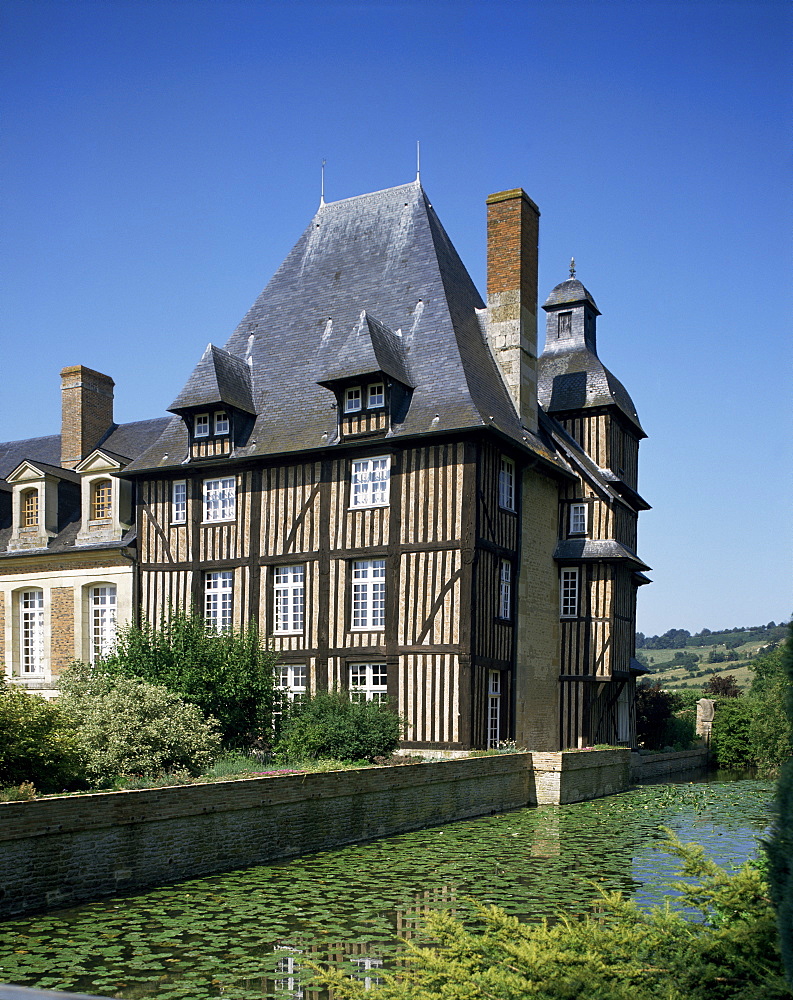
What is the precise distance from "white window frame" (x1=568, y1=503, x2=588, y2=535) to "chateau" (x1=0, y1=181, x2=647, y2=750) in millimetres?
51

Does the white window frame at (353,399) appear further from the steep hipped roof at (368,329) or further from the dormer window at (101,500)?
the dormer window at (101,500)

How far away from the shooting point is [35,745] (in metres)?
11.2

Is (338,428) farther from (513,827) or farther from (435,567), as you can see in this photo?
(513,827)

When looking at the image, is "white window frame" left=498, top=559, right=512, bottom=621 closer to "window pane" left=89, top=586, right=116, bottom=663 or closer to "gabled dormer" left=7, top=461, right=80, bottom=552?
"window pane" left=89, top=586, right=116, bottom=663

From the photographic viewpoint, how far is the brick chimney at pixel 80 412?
26.1 metres

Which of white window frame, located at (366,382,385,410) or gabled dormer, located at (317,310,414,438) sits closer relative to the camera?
gabled dormer, located at (317,310,414,438)

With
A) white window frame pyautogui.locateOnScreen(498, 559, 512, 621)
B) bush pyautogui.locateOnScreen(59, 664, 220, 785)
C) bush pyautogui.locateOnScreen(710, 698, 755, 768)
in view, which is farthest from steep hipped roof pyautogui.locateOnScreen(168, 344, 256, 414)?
bush pyautogui.locateOnScreen(710, 698, 755, 768)

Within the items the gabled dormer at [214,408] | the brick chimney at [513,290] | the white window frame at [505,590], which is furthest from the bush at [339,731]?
the brick chimney at [513,290]

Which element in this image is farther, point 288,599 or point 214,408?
point 214,408

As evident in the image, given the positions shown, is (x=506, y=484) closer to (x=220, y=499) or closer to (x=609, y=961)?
(x=220, y=499)

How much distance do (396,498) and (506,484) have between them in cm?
238

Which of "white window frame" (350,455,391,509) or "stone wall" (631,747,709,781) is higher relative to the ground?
"white window frame" (350,455,391,509)

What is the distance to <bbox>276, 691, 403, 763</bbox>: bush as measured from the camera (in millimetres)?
16625

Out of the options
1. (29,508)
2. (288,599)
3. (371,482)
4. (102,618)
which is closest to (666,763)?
(288,599)
